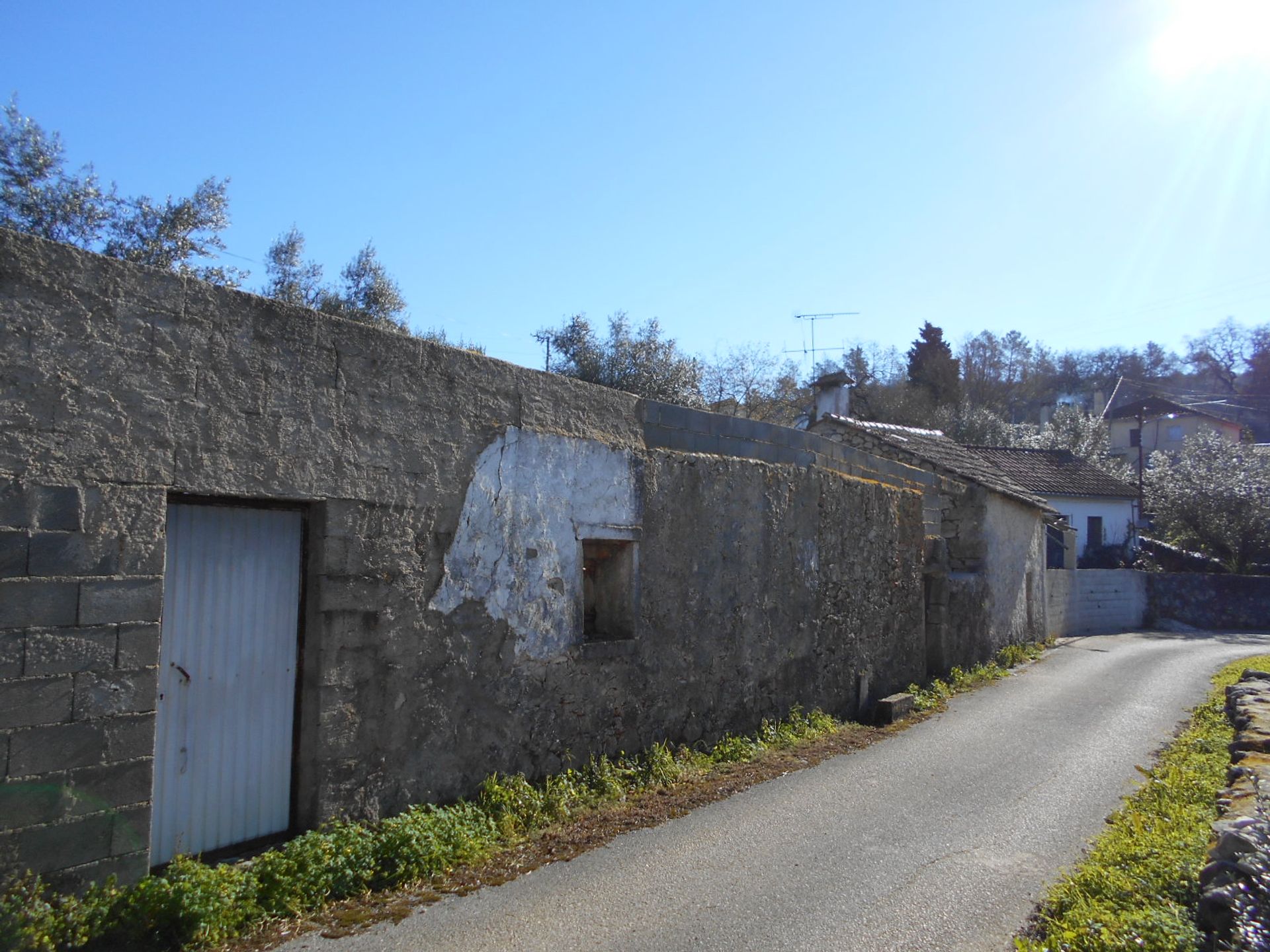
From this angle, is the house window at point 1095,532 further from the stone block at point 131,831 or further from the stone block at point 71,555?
the stone block at point 71,555

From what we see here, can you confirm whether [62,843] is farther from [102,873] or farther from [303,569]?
[303,569]

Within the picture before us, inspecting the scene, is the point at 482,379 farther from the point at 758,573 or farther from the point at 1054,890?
the point at 1054,890

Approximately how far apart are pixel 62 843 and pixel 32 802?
0.77ft

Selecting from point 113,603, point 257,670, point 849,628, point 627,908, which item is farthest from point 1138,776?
point 113,603

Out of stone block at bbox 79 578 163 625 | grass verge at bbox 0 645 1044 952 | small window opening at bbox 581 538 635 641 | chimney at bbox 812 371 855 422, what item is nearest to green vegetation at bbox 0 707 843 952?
grass verge at bbox 0 645 1044 952

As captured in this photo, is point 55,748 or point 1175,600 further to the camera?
point 1175,600

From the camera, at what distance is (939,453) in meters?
16.2

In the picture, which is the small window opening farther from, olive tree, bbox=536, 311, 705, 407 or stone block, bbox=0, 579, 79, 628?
olive tree, bbox=536, 311, 705, 407

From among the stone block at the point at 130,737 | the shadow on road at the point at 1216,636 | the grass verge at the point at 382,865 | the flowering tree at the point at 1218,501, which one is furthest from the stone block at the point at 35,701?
the flowering tree at the point at 1218,501

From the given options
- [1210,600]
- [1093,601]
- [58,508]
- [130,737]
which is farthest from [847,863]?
[1210,600]

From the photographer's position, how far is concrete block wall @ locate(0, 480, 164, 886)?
12.3ft

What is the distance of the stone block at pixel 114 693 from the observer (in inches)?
155

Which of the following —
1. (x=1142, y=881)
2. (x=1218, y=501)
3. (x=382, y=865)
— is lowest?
(x=382, y=865)

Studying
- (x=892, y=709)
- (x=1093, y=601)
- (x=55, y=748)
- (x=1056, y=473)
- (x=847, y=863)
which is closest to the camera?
(x=55, y=748)
